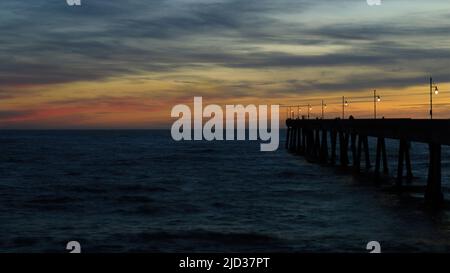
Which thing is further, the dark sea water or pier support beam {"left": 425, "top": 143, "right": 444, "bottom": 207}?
pier support beam {"left": 425, "top": 143, "right": 444, "bottom": 207}

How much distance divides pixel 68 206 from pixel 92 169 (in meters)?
23.4

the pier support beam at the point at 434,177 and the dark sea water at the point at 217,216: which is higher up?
the pier support beam at the point at 434,177

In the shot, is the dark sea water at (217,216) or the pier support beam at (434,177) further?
the pier support beam at (434,177)

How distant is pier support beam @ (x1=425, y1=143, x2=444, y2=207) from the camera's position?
22.0 m

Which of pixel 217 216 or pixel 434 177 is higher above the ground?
pixel 434 177

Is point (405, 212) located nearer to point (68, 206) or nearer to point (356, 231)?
point (356, 231)

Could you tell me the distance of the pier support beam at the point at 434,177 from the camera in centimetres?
2197

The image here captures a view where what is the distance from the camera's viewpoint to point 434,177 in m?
22.3

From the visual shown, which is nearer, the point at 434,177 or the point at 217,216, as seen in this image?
the point at 217,216

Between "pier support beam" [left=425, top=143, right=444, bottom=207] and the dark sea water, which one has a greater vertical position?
"pier support beam" [left=425, top=143, right=444, bottom=207]

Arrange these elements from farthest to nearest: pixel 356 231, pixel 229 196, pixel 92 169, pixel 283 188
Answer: pixel 92 169 < pixel 283 188 < pixel 229 196 < pixel 356 231
